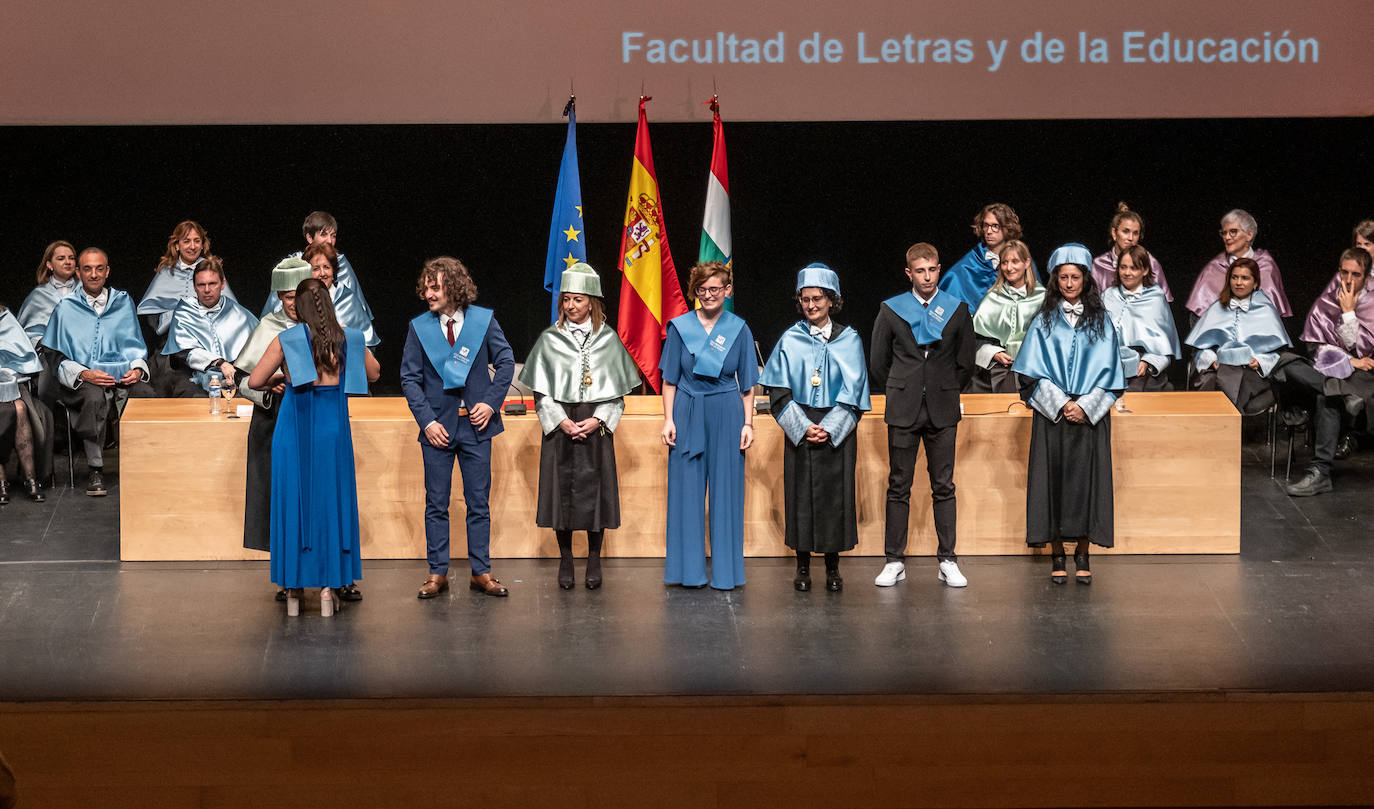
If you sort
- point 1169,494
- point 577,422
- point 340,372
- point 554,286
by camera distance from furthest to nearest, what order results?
point 554,286
point 1169,494
point 577,422
point 340,372

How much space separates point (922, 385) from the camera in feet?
19.9

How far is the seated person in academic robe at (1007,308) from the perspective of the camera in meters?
7.33

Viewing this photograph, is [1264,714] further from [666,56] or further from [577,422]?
[666,56]

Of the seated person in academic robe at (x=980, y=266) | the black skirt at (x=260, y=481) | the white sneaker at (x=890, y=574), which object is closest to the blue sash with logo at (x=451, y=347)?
the black skirt at (x=260, y=481)

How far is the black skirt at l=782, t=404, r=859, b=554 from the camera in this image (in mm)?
6051

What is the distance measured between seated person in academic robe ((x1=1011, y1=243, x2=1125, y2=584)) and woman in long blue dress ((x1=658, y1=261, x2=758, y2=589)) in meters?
1.11

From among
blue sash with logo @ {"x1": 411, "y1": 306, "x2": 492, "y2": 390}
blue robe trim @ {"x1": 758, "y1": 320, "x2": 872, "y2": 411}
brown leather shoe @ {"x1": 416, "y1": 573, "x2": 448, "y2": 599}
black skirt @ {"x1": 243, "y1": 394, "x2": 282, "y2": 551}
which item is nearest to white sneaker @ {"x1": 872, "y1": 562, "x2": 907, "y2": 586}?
blue robe trim @ {"x1": 758, "y1": 320, "x2": 872, "y2": 411}

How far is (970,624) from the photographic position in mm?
5715

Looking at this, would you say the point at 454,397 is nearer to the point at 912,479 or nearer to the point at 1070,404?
the point at 912,479

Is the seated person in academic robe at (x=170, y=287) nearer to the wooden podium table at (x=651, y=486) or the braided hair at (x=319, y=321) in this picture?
the wooden podium table at (x=651, y=486)

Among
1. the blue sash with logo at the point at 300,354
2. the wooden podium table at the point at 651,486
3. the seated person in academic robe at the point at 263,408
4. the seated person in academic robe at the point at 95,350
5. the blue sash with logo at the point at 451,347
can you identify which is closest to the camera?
the blue sash with logo at the point at 300,354

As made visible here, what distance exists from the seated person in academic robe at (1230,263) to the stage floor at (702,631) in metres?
1.67

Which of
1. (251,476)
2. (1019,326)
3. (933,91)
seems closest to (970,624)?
(1019,326)

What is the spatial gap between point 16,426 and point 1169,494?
5.35 metres
